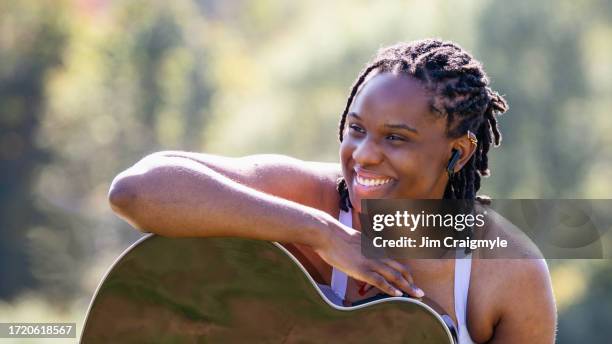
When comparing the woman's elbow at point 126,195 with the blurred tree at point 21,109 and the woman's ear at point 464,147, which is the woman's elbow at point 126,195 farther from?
the blurred tree at point 21,109

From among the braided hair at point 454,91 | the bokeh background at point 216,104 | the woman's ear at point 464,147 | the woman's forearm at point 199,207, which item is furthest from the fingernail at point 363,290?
the bokeh background at point 216,104

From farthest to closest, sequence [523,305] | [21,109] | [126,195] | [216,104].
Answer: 1. [216,104]
2. [21,109]
3. [523,305]
4. [126,195]

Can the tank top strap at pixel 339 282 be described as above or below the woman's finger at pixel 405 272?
below

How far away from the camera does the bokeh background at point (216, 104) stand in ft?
30.5

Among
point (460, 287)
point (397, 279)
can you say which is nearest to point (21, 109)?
point (460, 287)

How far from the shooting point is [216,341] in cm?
194

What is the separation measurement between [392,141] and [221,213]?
1.35 ft

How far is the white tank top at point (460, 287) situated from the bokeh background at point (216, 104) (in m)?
6.18

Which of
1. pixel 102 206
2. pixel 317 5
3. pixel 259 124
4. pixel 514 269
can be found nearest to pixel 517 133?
pixel 259 124

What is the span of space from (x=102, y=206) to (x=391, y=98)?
10.3 m

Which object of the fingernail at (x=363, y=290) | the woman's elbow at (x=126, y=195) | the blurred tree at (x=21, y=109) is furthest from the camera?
the blurred tree at (x=21, y=109)

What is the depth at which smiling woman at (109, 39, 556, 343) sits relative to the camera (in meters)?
1.92

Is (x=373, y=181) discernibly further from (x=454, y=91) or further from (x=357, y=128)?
(x=454, y=91)

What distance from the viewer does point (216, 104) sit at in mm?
13156
